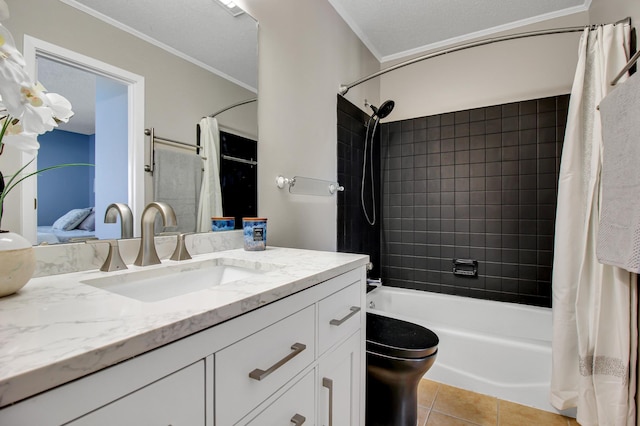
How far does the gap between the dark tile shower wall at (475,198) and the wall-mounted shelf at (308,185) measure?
280 mm

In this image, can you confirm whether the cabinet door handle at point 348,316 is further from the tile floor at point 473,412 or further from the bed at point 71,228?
the tile floor at point 473,412

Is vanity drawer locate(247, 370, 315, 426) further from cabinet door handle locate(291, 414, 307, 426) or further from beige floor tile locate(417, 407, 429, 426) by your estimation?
beige floor tile locate(417, 407, 429, 426)

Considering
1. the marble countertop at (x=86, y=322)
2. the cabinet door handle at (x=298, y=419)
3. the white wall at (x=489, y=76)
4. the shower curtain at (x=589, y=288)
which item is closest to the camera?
the marble countertop at (x=86, y=322)

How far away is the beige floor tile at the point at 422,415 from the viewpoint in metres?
1.55

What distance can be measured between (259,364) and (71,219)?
0.69m

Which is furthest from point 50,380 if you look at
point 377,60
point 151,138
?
point 377,60

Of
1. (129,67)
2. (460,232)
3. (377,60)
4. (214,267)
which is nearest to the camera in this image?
(129,67)

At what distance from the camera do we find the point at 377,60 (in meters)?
2.75

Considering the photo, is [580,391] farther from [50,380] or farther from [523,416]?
[50,380]

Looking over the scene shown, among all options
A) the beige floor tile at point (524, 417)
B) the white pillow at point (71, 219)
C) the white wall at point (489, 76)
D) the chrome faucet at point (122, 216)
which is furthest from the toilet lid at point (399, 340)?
the white wall at point (489, 76)

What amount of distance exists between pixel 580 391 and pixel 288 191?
1.78 meters

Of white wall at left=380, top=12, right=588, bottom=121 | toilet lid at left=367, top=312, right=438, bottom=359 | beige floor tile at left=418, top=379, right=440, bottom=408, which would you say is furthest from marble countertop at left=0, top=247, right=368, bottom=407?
white wall at left=380, top=12, right=588, bottom=121

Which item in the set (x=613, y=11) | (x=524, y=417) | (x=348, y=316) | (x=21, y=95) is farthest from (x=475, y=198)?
(x=21, y=95)

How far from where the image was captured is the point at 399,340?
1.32 metres
